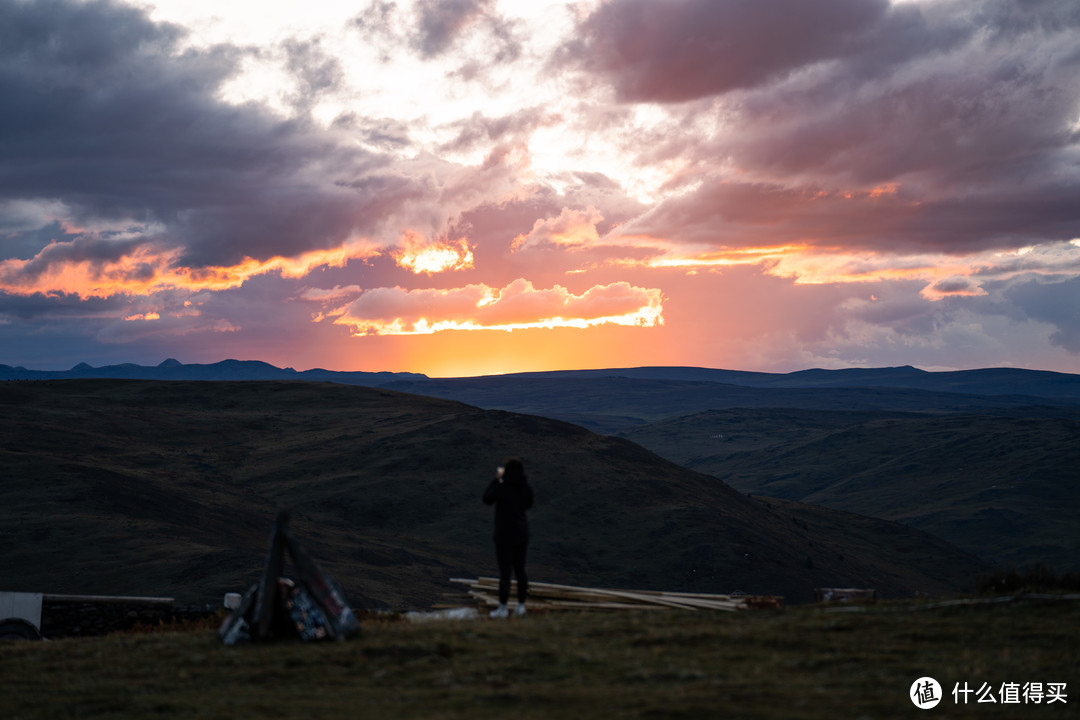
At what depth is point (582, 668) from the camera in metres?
10.5

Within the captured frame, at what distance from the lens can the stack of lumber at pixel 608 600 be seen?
15547 millimetres

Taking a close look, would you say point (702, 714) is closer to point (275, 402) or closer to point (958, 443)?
point (275, 402)

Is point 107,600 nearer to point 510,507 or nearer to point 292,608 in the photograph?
point 292,608

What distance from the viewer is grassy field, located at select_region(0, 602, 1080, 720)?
8.99 metres

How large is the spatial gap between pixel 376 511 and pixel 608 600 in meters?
39.1

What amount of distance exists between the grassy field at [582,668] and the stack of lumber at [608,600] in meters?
1.95

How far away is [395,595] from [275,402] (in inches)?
2220

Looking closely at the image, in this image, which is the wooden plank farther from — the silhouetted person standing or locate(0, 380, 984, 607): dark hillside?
the silhouetted person standing

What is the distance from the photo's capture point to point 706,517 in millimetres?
54188

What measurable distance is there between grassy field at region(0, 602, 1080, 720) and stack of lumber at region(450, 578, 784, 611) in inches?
76.7

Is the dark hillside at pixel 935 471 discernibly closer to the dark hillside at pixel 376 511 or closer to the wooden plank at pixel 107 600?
the dark hillside at pixel 376 511

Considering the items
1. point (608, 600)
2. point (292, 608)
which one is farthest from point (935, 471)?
point (292, 608)

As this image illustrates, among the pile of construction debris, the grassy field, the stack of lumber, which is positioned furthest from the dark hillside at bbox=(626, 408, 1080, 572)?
the pile of construction debris

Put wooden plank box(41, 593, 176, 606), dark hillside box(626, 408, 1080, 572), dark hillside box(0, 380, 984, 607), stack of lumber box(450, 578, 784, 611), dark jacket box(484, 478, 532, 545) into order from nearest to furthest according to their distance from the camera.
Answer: dark jacket box(484, 478, 532, 545) < stack of lumber box(450, 578, 784, 611) < wooden plank box(41, 593, 176, 606) < dark hillside box(0, 380, 984, 607) < dark hillside box(626, 408, 1080, 572)
